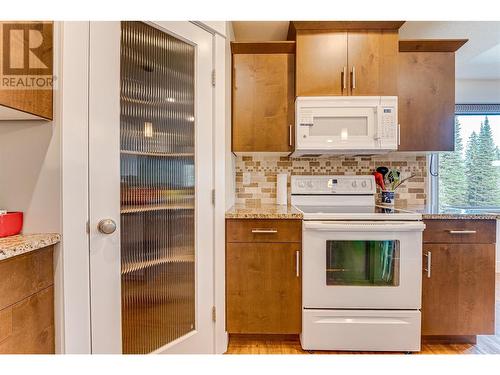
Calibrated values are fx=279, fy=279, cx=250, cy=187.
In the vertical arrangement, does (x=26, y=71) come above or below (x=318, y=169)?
above

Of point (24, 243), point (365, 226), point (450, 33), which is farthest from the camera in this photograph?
point (450, 33)

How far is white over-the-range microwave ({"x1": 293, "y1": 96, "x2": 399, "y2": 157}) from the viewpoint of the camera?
194cm

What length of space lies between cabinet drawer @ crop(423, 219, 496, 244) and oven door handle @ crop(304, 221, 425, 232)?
0.39ft

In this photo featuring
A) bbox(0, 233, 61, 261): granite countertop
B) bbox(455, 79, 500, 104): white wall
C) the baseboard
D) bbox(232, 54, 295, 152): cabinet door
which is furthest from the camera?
bbox(455, 79, 500, 104): white wall

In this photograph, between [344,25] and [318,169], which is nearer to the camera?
[344,25]

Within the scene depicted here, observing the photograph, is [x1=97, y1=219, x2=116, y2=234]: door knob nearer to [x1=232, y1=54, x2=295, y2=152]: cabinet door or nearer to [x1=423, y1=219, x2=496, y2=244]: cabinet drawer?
[x1=232, y1=54, x2=295, y2=152]: cabinet door

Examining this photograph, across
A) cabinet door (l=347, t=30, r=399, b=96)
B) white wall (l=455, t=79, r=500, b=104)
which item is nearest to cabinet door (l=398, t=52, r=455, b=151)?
cabinet door (l=347, t=30, r=399, b=96)

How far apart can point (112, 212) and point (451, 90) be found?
2.42m

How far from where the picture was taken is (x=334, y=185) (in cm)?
235

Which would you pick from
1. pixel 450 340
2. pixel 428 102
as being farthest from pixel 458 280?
pixel 428 102

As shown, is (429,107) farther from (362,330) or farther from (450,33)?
(362,330)

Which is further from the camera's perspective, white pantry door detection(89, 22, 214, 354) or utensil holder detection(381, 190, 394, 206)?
utensil holder detection(381, 190, 394, 206)

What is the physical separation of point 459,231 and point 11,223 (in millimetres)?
2357

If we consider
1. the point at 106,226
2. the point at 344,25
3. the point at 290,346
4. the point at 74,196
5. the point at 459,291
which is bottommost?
the point at 290,346
